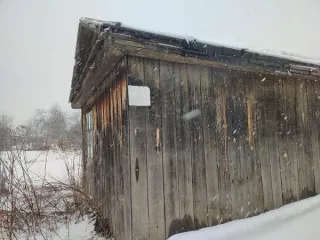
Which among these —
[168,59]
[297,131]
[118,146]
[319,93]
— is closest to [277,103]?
[297,131]

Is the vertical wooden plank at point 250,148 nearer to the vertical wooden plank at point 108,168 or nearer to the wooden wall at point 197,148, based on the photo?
the wooden wall at point 197,148

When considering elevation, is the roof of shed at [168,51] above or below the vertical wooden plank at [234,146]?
above

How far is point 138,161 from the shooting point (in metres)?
3.33

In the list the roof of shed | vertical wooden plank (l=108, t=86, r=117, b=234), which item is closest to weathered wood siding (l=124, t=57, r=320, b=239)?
the roof of shed

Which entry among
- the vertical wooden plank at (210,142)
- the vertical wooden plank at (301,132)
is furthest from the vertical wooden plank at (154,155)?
the vertical wooden plank at (301,132)

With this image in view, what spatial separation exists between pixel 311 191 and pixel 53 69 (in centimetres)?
7542

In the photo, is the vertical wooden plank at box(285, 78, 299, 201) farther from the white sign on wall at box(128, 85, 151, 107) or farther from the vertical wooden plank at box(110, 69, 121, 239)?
the vertical wooden plank at box(110, 69, 121, 239)

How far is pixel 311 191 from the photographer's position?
527cm

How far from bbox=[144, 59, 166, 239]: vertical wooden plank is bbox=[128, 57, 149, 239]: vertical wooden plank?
0.06m

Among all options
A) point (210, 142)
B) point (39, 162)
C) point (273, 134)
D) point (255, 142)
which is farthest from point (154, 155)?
point (39, 162)

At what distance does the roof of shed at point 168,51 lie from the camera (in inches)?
114

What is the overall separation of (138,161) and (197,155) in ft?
3.25

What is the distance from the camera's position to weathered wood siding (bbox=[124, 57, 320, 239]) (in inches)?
134

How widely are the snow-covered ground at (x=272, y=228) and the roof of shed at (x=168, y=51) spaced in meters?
2.49
